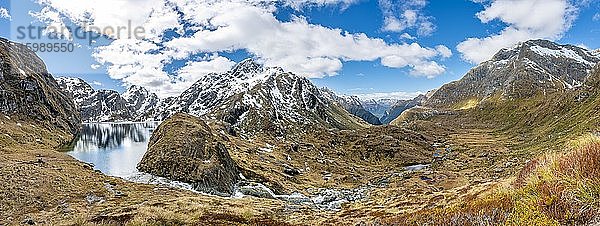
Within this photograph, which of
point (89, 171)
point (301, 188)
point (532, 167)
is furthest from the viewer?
point (301, 188)

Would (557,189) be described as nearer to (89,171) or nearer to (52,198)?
(52,198)

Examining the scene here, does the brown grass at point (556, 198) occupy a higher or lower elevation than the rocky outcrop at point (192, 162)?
higher

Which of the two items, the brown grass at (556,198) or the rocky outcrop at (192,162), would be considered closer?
the brown grass at (556,198)

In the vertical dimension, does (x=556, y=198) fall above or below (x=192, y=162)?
above

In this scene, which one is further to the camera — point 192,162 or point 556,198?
point 192,162

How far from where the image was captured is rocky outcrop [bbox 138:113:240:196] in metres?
81.2

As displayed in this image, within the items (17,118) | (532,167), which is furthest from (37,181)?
(17,118)

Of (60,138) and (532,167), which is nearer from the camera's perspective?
(532,167)

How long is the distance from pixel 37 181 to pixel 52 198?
7684 mm

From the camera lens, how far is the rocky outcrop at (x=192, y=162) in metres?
81.2

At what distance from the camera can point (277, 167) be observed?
153 metres

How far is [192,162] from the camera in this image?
281ft

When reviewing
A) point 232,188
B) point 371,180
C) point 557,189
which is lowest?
point 371,180

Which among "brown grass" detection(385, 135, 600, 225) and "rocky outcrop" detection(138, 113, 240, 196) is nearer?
"brown grass" detection(385, 135, 600, 225)
